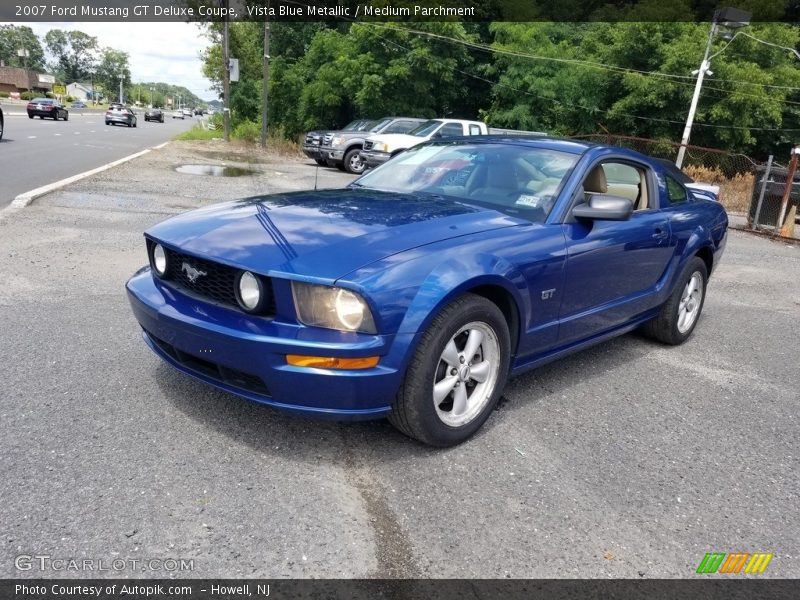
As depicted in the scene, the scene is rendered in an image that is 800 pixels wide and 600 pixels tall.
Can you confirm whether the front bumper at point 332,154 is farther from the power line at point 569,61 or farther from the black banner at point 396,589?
the black banner at point 396,589

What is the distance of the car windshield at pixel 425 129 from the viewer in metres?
18.2

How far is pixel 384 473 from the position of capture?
2893 millimetres

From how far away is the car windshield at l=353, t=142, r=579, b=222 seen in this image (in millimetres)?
3814

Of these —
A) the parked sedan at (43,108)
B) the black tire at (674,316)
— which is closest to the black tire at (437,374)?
the black tire at (674,316)

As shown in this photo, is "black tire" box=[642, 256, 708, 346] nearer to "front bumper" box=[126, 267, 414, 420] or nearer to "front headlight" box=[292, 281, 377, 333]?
"front bumper" box=[126, 267, 414, 420]

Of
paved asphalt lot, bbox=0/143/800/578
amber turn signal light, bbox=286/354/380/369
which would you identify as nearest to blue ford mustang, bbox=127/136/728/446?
amber turn signal light, bbox=286/354/380/369

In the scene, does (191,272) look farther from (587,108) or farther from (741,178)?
(587,108)

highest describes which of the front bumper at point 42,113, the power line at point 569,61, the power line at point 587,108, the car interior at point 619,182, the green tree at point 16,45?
the green tree at point 16,45

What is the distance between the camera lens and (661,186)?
4781mm

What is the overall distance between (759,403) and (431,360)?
2514 mm

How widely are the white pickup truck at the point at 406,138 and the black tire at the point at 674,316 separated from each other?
40.1ft

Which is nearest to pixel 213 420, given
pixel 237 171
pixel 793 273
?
pixel 793 273

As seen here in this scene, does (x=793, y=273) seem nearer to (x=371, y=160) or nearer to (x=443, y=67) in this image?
(x=371, y=160)

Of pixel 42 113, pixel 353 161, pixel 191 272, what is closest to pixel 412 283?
pixel 191 272
